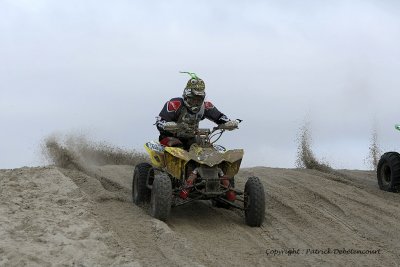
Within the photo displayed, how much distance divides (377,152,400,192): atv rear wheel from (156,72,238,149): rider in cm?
390

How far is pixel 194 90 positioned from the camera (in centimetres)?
970

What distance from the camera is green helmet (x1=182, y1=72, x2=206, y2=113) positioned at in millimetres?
9719

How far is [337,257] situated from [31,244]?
3.93 meters

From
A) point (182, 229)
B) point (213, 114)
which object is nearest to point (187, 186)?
point (182, 229)

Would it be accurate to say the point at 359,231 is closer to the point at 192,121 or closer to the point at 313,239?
the point at 313,239

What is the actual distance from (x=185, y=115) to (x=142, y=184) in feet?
4.61

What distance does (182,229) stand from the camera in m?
8.42

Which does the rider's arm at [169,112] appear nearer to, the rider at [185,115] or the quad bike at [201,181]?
the rider at [185,115]

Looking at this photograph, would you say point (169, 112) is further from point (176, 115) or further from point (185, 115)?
point (185, 115)

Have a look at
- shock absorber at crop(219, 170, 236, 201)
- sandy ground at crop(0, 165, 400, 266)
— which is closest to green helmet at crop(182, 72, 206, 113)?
shock absorber at crop(219, 170, 236, 201)

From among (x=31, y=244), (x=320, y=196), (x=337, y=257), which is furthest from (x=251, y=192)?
(x=31, y=244)

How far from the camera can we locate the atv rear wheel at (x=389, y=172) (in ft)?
38.5

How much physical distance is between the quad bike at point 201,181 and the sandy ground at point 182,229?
272 millimetres

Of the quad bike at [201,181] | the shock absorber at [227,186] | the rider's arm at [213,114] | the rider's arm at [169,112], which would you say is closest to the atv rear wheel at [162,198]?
the quad bike at [201,181]
